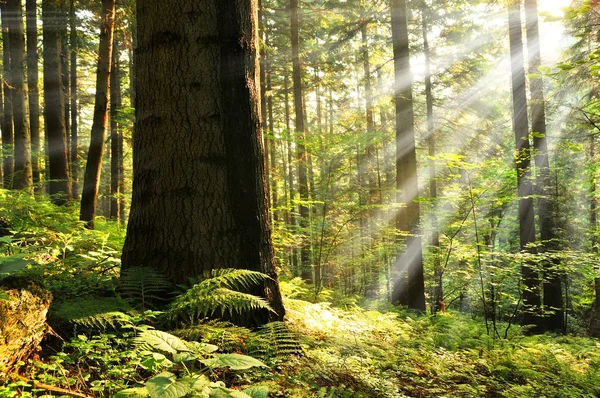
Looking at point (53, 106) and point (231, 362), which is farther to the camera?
point (53, 106)

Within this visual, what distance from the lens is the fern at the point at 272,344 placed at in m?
2.56

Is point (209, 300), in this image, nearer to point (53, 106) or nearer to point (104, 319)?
point (104, 319)

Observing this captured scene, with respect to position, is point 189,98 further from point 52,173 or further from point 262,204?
point 52,173

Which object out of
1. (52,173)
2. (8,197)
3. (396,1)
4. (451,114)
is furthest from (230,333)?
(451,114)

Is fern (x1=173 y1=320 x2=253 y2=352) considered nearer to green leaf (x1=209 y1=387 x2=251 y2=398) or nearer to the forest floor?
the forest floor

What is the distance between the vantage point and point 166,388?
62.0 inches

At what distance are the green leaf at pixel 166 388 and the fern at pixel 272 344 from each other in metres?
0.92

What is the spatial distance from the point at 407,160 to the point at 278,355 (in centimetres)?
759

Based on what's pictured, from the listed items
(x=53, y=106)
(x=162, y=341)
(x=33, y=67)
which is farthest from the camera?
(x=33, y=67)

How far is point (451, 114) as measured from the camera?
59.7ft

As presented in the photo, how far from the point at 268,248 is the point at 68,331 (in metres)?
1.55

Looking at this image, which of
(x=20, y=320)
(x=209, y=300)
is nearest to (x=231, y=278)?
(x=209, y=300)

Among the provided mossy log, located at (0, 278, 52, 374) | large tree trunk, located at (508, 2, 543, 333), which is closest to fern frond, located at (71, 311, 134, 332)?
mossy log, located at (0, 278, 52, 374)

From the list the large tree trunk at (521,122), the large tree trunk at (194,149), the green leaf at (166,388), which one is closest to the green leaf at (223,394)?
the green leaf at (166,388)
